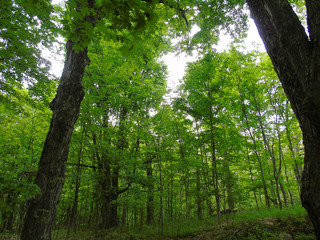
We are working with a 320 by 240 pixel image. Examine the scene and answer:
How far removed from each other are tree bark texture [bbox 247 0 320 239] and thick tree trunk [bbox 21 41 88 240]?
321 centimetres

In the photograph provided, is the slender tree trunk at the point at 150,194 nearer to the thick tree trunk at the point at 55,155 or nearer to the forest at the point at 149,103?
the forest at the point at 149,103

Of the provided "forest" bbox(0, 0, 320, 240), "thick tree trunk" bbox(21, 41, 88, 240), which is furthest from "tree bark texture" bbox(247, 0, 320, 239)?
"thick tree trunk" bbox(21, 41, 88, 240)

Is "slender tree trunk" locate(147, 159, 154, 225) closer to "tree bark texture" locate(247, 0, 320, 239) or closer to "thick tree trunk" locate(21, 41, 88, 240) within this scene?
"thick tree trunk" locate(21, 41, 88, 240)

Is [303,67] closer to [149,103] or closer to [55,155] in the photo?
[55,155]

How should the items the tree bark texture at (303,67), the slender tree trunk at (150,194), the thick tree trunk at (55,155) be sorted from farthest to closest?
1. the slender tree trunk at (150,194)
2. the thick tree trunk at (55,155)
3. the tree bark texture at (303,67)

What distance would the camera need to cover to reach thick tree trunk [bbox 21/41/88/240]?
257 cm

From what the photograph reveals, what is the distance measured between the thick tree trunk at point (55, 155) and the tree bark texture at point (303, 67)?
10.5 feet

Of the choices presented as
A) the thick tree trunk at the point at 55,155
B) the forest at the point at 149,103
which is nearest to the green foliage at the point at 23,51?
the forest at the point at 149,103

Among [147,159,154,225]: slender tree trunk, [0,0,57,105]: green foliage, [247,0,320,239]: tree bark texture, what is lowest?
[147,159,154,225]: slender tree trunk

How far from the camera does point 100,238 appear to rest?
7332 mm

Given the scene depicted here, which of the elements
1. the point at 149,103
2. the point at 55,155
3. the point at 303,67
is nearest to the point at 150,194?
the point at 55,155

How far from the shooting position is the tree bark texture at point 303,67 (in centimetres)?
148

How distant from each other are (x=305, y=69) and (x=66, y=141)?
3618 mm

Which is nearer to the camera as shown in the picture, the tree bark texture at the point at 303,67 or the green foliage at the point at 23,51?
the tree bark texture at the point at 303,67
